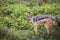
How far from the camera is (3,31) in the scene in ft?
29.0

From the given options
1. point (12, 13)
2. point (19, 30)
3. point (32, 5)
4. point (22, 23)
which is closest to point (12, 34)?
point (19, 30)

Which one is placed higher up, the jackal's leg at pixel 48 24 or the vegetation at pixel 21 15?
the jackal's leg at pixel 48 24

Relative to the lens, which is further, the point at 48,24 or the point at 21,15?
the point at 21,15

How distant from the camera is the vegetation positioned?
8898mm

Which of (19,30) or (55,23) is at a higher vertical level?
(55,23)

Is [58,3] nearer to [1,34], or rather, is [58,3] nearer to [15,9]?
[15,9]

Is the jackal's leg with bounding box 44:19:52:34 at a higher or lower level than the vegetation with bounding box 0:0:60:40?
higher

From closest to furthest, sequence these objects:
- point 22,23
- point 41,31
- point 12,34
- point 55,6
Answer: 1. point 12,34
2. point 41,31
3. point 22,23
4. point 55,6

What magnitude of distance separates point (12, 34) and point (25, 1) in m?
5.51

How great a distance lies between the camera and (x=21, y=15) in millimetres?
11695

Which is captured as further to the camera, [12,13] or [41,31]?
[12,13]

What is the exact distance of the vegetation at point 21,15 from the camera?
8.90 meters

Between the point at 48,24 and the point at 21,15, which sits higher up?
the point at 48,24

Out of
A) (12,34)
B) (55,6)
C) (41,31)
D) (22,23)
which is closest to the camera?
(12,34)
